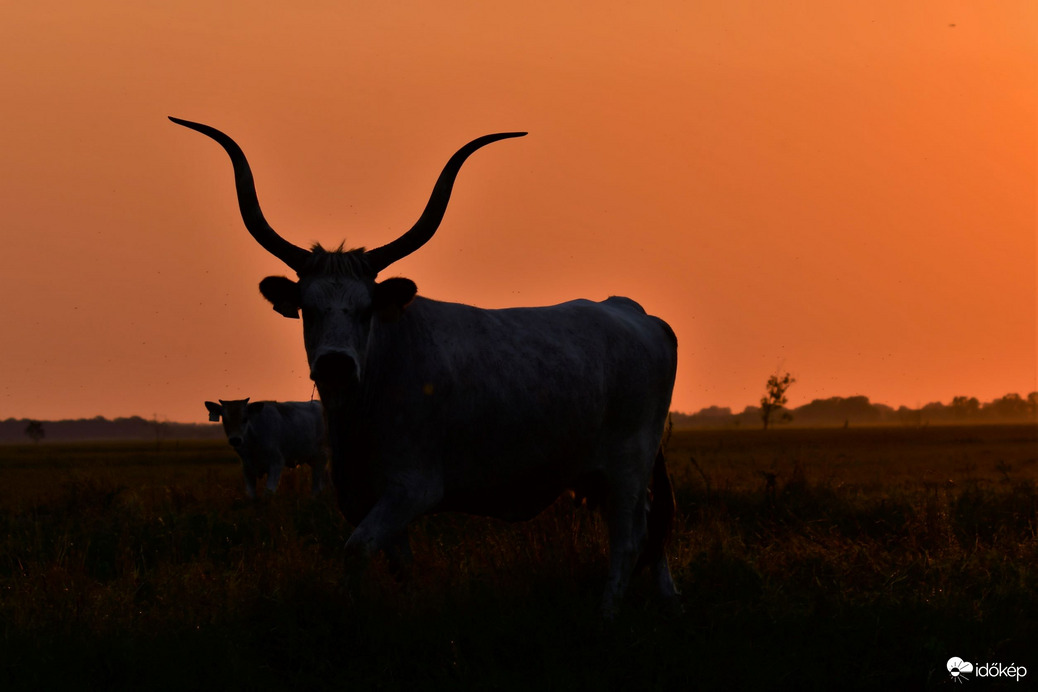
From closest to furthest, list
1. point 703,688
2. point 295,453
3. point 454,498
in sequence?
point 703,688, point 454,498, point 295,453

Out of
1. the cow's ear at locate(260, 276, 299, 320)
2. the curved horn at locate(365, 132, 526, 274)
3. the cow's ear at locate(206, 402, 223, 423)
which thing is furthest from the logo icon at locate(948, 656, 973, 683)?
the cow's ear at locate(206, 402, 223, 423)

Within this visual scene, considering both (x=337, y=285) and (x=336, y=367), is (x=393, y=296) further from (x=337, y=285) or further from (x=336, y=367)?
(x=336, y=367)

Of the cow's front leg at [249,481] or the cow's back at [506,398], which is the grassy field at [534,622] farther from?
the cow's front leg at [249,481]

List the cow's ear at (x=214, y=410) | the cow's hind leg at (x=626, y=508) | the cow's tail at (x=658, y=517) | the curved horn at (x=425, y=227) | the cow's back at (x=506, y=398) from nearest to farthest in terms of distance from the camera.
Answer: the cow's back at (x=506, y=398)
the curved horn at (x=425, y=227)
the cow's hind leg at (x=626, y=508)
the cow's tail at (x=658, y=517)
the cow's ear at (x=214, y=410)

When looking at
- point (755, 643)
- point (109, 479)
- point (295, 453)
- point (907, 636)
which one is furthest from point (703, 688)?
point (295, 453)

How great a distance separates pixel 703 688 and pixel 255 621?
8.36 feet

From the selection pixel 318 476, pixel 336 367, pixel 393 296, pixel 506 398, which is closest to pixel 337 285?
pixel 393 296

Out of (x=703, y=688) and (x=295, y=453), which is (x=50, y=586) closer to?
(x=703, y=688)

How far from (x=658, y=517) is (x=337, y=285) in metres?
3.30

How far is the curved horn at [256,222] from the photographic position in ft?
21.5

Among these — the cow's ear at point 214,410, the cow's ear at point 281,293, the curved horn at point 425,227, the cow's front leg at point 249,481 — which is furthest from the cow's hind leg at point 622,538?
the cow's ear at point 214,410

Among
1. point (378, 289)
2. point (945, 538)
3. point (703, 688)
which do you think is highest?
point (378, 289)

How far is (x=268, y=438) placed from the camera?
22000 millimetres

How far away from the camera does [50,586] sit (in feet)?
23.0
